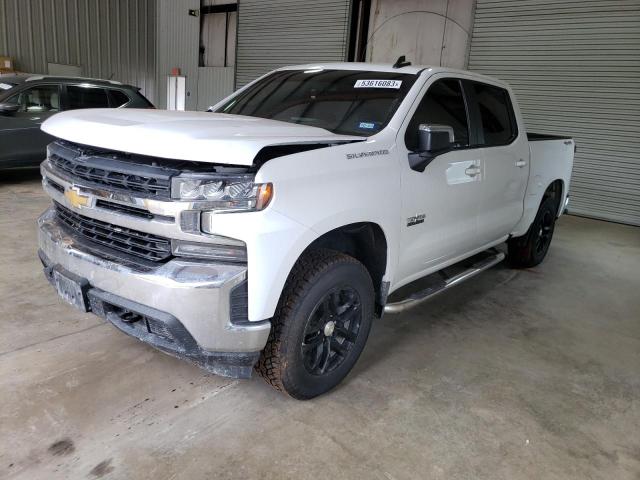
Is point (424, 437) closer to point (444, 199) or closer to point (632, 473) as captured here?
point (632, 473)

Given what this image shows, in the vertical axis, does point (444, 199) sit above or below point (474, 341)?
above

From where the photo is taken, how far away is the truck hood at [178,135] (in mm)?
1945

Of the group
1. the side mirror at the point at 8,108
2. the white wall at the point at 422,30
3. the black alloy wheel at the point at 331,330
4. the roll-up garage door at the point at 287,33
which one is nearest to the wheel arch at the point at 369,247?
the black alloy wheel at the point at 331,330

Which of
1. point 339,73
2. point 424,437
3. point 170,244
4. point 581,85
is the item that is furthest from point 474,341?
point 581,85

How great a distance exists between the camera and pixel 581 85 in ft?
27.1

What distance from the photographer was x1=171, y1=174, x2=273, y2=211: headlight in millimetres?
1971

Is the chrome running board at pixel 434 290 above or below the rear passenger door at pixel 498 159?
below

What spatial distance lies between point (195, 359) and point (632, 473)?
2008 mm

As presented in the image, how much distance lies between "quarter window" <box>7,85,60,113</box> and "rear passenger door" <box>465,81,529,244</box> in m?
6.52

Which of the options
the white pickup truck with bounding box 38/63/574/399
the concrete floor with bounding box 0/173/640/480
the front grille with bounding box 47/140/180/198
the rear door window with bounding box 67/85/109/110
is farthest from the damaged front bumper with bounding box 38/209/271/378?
the rear door window with bounding box 67/85/109/110

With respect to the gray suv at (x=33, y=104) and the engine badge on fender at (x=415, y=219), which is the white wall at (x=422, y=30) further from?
the engine badge on fender at (x=415, y=219)

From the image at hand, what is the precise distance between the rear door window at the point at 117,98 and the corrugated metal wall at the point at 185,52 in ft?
20.2

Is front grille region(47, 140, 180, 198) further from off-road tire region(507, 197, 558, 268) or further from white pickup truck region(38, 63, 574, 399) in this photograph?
off-road tire region(507, 197, 558, 268)

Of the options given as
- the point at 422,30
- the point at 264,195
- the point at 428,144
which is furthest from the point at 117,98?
the point at 264,195
